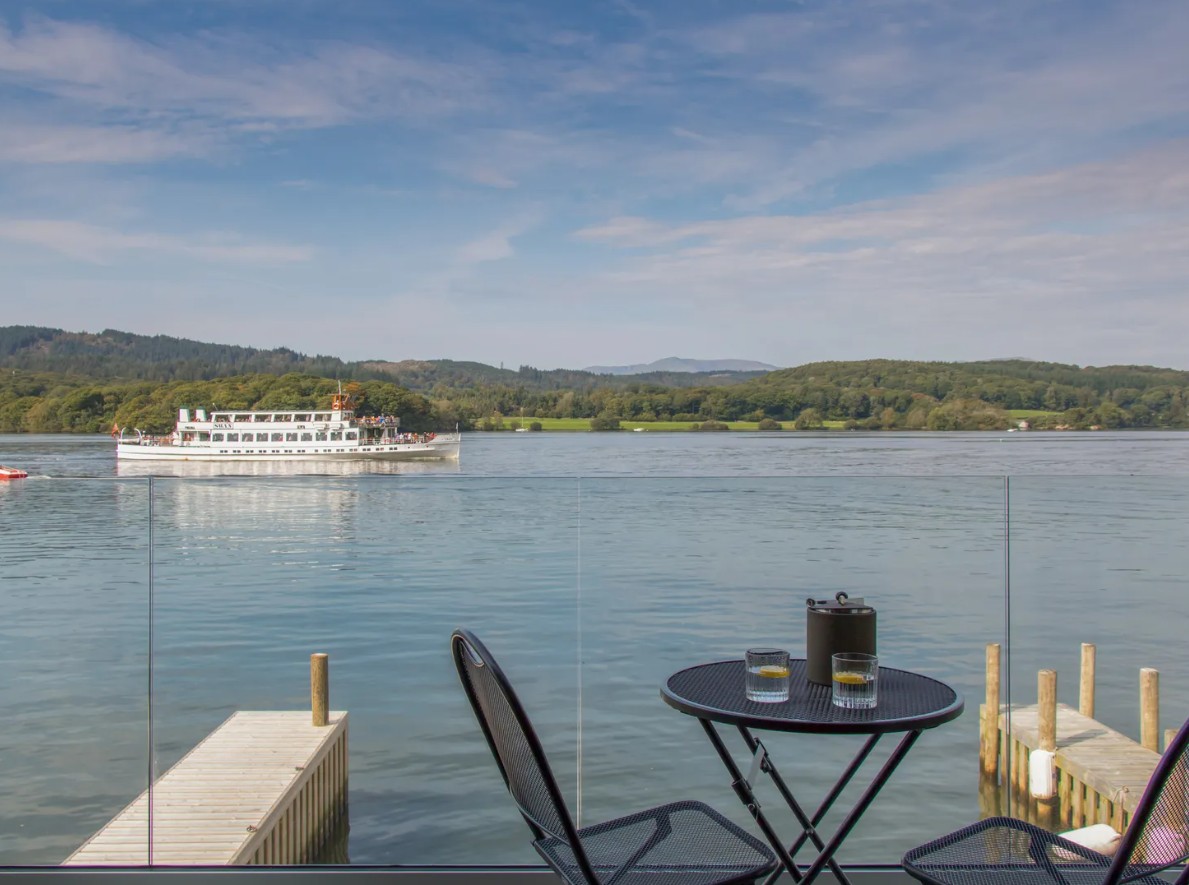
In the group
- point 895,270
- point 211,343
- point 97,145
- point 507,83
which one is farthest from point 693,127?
point 97,145

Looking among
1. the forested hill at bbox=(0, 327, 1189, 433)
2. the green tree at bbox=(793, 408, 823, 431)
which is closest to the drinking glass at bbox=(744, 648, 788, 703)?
the forested hill at bbox=(0, 327, 1189, 433)

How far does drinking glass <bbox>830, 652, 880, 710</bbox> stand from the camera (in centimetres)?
175

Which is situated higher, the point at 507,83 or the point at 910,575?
the point at 507,83

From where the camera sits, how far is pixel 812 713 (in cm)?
171

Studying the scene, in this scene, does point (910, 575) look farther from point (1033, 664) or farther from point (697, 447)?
point (697, 447)

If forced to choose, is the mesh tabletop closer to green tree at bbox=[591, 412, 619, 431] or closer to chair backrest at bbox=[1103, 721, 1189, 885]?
chair backrest at bbox=[1103, 721, 1189, 885]

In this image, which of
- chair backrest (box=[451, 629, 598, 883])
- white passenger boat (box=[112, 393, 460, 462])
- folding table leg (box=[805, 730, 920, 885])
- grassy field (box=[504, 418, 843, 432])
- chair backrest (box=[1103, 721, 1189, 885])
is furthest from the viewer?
grassy field (box=[504, 418, 843, 432])

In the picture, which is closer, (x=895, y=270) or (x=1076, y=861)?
(x=1076, y=861)

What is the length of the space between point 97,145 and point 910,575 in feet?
195

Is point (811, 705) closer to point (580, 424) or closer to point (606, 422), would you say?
point (606, 422)

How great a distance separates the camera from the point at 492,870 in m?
2.52

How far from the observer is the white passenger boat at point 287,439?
4670cm

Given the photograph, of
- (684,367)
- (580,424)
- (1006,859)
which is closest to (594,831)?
(1006,859)

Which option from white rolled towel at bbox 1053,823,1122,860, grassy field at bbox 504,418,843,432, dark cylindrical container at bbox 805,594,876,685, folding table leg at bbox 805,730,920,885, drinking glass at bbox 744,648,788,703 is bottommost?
white rolled towel at bbox 1053,823,1122,860
